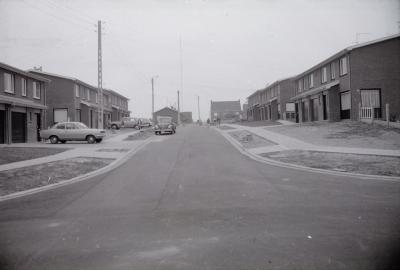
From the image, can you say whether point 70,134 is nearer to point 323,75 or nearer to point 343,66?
point 343,66

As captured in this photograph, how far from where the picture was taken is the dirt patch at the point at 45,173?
11030mm

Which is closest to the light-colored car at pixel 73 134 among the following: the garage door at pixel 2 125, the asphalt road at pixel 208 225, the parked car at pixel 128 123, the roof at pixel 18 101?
the roof at pixel 18 101

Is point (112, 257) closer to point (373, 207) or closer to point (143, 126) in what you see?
point (373, 207)

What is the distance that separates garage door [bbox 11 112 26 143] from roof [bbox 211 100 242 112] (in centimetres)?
8913

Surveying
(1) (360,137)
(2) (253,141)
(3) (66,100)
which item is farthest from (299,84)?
(3) (66,100)

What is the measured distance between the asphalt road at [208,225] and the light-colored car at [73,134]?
53.3 ft

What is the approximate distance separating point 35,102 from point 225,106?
88262 mm

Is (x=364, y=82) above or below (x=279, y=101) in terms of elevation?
below

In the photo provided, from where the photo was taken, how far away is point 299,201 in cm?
773

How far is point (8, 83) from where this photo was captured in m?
27.2

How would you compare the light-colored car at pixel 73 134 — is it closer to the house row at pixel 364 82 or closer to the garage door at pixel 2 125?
the garage door at pixel 2 125

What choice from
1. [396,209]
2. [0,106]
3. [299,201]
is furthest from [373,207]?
[0,106]

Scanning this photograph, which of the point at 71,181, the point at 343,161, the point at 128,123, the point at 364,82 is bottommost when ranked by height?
the point at 71,181

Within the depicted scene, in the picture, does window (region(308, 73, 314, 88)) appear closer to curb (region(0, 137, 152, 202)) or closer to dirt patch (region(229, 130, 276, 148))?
dirt patch (region(229, 130, 276, 148))
